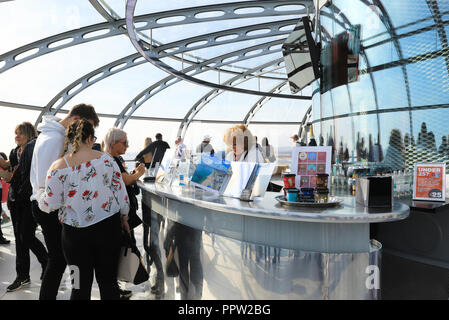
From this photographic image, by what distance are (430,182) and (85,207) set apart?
8.30 feet

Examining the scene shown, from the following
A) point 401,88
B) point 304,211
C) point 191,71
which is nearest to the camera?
point 304,211

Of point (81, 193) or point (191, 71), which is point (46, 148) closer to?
point (81, 193)

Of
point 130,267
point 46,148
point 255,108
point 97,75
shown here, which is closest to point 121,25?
point 97,75

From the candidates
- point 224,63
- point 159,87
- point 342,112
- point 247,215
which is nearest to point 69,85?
point 159,87

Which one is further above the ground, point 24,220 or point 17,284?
point 24,220

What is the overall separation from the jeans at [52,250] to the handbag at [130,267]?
45 centimetres

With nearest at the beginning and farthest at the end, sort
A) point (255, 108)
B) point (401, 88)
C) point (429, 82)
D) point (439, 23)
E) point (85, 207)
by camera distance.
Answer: point (85, 207), point (439, 23), point (429, 82), point (401, 88), point (255, 108)

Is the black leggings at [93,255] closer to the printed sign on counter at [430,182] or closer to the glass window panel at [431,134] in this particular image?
the printed sign on counter at [430,182]

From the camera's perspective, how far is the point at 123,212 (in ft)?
6.71

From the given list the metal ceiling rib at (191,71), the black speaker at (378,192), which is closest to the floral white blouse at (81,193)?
the black speaker at (378,192)

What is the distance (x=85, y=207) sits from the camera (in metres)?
1.79

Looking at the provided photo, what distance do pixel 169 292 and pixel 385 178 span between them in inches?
74.8

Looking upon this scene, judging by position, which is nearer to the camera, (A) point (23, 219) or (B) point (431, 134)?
(B) point (431, 134)

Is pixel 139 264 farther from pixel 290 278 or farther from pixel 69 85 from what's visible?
pixel 69 85
